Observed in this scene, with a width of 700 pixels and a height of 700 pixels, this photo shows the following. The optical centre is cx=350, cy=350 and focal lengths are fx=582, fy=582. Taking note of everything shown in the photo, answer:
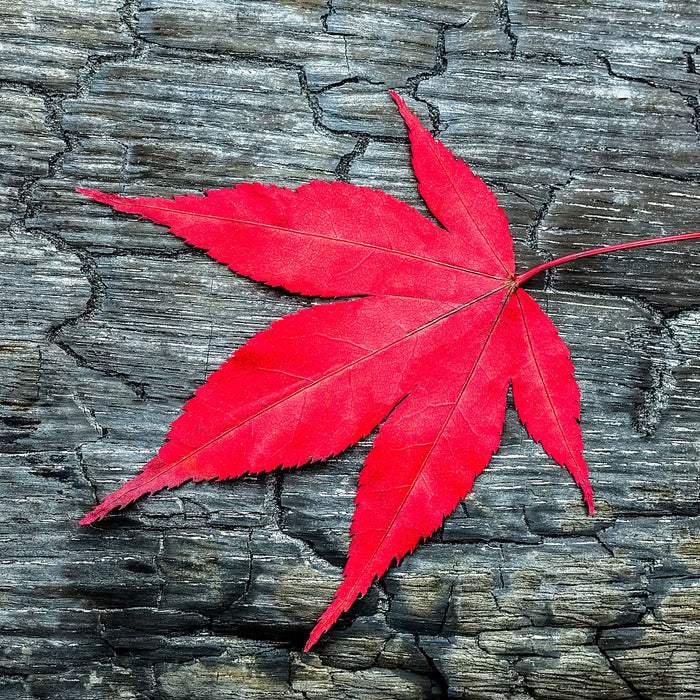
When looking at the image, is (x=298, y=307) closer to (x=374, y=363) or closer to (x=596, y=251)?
(x=374, y=363)

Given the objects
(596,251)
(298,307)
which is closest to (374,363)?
(298,307)

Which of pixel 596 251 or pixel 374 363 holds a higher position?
pixel 596 251

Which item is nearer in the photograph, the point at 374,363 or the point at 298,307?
the point at 374,363

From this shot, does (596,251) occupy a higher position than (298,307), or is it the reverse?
(596,251)

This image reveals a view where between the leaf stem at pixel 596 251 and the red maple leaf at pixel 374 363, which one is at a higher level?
the leaf stem at pixel 596 251

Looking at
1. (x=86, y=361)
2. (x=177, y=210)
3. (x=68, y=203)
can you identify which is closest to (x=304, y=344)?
(x=177, y=210)

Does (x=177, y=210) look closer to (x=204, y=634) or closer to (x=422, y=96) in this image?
(x=422, y=96)
